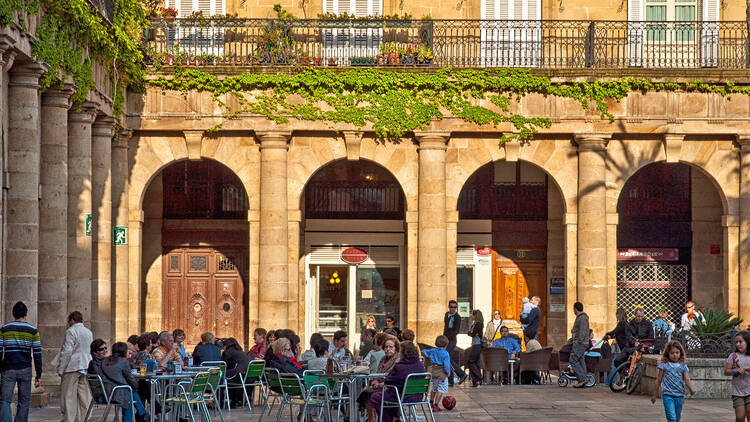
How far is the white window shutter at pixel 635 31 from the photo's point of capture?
28953 mm

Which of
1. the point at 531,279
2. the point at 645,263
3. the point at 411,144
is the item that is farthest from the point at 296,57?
the point at 645,263

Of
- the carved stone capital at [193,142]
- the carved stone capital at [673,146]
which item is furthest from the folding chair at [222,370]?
the carved stone capital at [673,146]

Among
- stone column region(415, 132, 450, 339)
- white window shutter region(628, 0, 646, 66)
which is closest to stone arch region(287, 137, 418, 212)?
stone column region(415, 132, 450, 339)

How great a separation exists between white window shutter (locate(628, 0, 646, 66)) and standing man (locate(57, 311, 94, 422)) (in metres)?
15.3

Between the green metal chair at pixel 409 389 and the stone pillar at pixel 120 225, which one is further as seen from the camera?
the stone pillar at pixel 120 225

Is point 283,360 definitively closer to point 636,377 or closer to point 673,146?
point 636,377

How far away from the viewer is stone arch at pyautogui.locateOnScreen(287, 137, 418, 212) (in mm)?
28953

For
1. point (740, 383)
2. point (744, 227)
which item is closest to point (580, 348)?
point (744, 227)

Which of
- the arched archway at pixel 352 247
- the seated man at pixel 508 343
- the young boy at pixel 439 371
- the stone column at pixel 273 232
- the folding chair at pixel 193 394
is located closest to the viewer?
the folding chair at pixel 193 394

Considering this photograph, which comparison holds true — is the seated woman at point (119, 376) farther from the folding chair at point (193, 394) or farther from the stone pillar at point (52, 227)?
the stone pillar at point (52, 227)

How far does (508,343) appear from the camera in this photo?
85.7 feet

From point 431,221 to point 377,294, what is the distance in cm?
437

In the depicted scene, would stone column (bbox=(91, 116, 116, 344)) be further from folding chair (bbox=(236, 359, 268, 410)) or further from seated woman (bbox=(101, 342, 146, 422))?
seated woman (bbox=(101, 342, 146, 422))

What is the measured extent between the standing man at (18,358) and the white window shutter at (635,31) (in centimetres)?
1617
